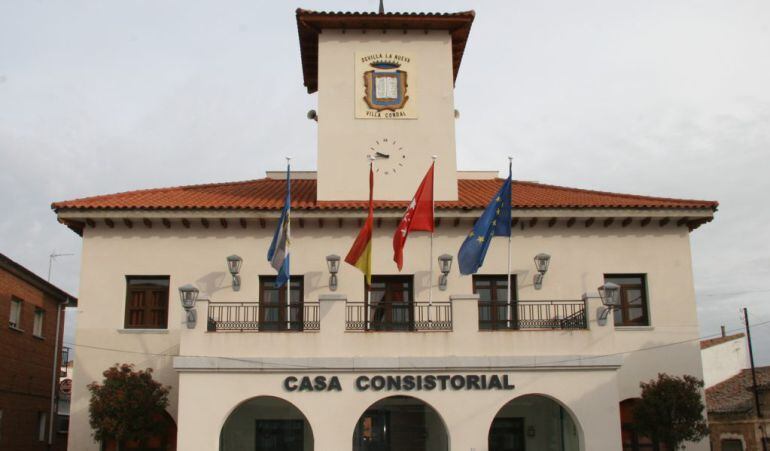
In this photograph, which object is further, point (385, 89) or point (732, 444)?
point (732, 444)

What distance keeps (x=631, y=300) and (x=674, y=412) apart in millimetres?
3494

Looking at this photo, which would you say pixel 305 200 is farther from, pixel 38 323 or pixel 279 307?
pixel 38 323

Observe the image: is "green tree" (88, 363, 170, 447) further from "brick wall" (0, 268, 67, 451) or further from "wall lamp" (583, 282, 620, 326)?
"wall lamp" (583, 282, 620, 326)

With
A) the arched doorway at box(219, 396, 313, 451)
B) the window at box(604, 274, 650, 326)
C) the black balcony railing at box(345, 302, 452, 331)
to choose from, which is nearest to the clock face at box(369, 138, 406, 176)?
the black balcony railing at box(345, 302, 452, 331)

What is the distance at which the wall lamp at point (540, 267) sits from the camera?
782 inches

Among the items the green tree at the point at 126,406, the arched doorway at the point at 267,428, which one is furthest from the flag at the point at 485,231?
the green tree at the point at 126,406

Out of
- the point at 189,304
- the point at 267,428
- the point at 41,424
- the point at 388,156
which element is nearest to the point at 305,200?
the point at 388,156

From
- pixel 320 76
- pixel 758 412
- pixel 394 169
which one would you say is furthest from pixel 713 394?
pixel 320 76

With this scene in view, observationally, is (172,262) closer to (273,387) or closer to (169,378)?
(169,378)

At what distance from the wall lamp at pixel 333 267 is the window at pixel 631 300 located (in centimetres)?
699

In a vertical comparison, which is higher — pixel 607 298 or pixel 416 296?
pixel 416 296

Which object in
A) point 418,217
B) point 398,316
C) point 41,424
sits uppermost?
point 418,217

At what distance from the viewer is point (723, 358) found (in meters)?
38.0

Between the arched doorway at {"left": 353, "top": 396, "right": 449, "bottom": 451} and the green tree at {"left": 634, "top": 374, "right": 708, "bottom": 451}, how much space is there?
5.38m
